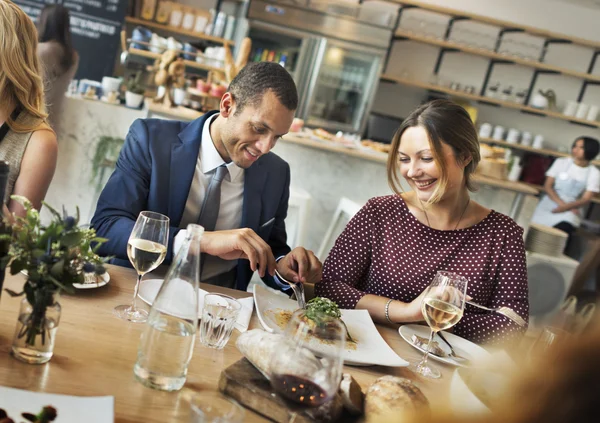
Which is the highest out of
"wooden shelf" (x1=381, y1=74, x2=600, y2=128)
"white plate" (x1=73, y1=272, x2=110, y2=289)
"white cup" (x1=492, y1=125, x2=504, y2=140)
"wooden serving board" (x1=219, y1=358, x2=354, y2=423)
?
"wooden shelf" (x1=381, y1=74, x2=600, y2=128)

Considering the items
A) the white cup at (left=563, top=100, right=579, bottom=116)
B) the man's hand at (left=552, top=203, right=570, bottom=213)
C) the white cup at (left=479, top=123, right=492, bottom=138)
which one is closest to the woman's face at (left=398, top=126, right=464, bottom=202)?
the man's hand at (left=552, top=203, right=570, bottom=213)

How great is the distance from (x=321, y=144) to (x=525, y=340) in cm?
246

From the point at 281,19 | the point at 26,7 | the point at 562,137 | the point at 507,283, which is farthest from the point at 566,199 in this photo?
the point at 26,7

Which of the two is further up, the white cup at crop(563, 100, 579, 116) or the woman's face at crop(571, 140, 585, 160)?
the white cup at crop(563, 100, 579, 116)

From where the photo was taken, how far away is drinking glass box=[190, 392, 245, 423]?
2.45 feet

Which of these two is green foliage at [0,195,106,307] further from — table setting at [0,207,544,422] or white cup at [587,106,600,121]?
white cup at [587,106,600,121]

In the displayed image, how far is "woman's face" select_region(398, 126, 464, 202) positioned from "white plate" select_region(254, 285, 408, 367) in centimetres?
63

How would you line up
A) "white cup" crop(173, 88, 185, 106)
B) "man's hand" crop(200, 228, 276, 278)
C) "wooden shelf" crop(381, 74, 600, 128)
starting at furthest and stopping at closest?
"wooden shelf" crop(381, 74, 600, 128) → "white cup" crop(173, 88, 185, 106) → "man's hand" crop(200, 228, 276, 278)

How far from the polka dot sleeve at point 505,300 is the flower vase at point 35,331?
4.07 ft

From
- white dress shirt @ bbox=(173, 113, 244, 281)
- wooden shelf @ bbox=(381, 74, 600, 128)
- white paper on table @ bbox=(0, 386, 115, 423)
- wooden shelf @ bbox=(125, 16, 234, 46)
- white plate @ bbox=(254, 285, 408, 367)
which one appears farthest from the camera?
wooden shelf @ bbox=(381, 74, 600, 128)

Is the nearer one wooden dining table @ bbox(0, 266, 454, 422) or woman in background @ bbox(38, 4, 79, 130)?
wooden dining table @ bbox(0, 266, 454, 422)

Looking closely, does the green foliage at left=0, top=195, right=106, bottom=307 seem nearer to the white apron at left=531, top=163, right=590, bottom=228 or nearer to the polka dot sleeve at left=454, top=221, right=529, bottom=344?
the polka dot sleeve at left=454, top=221, right=529, bottom=344

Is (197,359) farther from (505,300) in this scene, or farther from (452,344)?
(505,300)

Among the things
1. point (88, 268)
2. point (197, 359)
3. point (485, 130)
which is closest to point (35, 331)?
point (88, 268)
